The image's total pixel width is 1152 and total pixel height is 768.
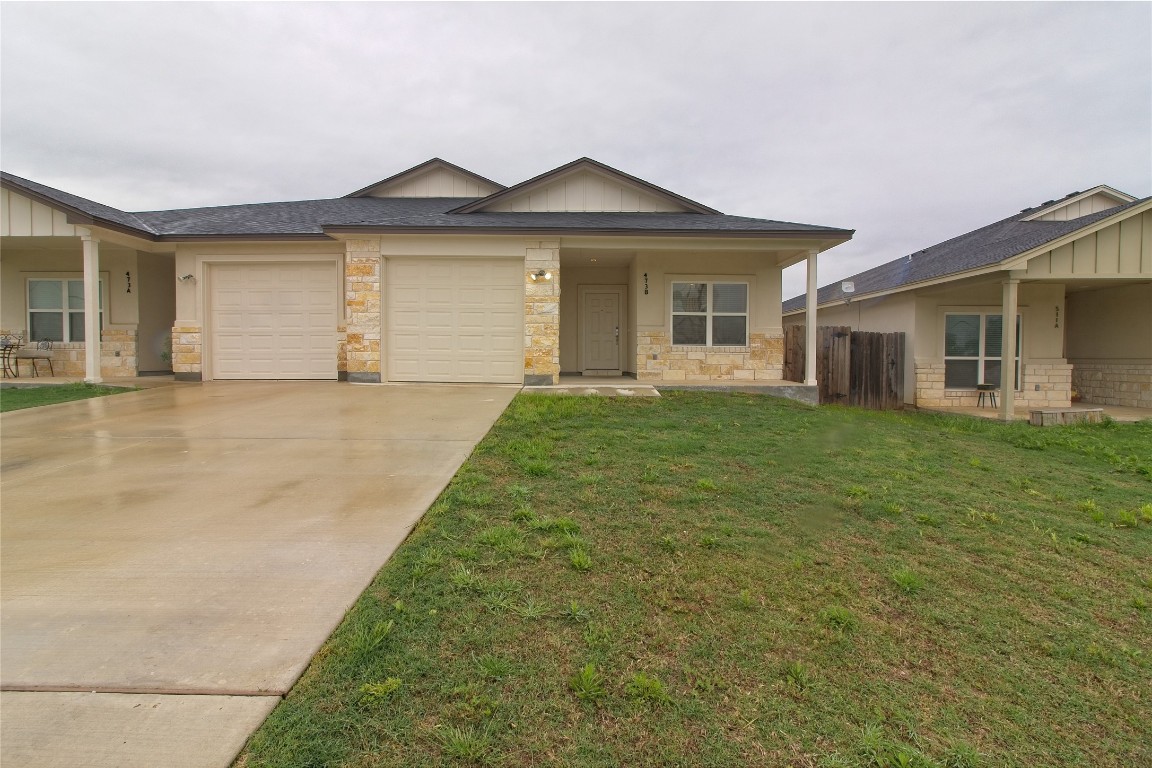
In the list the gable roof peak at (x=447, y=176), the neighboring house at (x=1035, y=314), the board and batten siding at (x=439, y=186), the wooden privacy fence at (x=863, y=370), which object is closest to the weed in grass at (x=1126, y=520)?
the neighboring house at (x=1035, y=314)

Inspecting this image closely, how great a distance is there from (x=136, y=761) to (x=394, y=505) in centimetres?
216

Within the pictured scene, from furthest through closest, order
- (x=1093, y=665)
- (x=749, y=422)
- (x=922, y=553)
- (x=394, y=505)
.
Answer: (x=749, y=422)
(x=394, y=505)
(x=922, y=553)
(x=1093, y=665)

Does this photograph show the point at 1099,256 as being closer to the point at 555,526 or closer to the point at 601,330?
the point at 601,330

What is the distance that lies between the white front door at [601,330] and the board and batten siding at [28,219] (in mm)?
11222

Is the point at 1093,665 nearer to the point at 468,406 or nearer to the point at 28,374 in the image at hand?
the point at 468,406

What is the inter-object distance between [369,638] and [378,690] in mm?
326

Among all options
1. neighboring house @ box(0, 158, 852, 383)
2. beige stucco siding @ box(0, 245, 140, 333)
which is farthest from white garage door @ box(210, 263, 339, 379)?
beige stucco siding @ box(0, 245, 140, 333)

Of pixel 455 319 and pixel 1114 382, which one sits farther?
pixel 1114 382

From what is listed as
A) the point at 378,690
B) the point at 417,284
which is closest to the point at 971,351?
the point at 417,284

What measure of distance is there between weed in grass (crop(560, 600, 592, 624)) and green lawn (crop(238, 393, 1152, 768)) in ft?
0.07

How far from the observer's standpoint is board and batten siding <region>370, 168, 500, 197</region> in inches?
619

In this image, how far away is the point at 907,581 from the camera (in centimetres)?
288

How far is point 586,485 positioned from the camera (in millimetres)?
4281

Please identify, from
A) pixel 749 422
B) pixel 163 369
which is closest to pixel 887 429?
pixel 749 422
